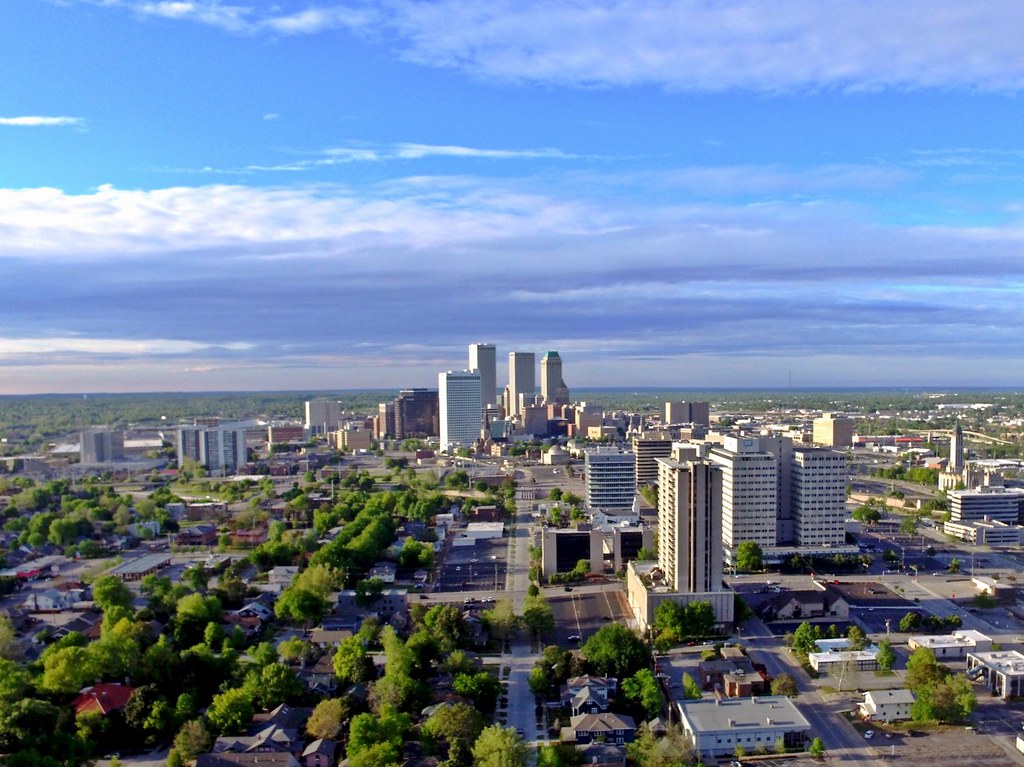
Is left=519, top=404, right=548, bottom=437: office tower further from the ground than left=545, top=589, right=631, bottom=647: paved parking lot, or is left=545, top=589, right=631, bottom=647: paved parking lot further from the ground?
left=519, top=404, right=548, bottom=437: office tower

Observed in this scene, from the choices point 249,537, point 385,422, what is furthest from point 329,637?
point 385,422

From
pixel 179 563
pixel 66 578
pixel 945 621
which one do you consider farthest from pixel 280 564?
pixel 945 621

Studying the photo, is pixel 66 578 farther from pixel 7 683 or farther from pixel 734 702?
pixel 734 702

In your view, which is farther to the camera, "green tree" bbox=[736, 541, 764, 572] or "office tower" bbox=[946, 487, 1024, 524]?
"office tower" bbox=[946, 487, 1024, 524]

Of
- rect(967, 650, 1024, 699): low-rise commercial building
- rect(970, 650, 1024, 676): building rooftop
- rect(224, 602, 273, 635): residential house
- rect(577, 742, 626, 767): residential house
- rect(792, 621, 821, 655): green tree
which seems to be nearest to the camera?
rect(577, 742, 626, 767): residential house

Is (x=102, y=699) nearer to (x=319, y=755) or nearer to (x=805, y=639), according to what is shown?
(x=319, y=755)

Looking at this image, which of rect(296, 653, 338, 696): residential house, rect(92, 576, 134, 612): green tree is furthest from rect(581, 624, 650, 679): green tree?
rect(92, 576, 134, 612): green tree

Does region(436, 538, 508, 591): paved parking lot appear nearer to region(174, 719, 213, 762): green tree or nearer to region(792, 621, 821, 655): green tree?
region(792, 621, 821, 655): green tree

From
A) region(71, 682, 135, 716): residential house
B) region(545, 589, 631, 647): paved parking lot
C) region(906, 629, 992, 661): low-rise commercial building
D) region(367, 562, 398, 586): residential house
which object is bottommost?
region(545, 589, 631, 647): paved parking lot
